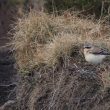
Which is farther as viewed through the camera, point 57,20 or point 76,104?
point 57,20

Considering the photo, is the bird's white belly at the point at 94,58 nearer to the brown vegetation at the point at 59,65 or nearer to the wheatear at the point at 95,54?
the wheatear at the point at 95,54

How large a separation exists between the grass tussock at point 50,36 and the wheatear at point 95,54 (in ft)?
2.04

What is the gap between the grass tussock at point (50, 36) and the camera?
9352 millimetres

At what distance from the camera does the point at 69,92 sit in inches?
334

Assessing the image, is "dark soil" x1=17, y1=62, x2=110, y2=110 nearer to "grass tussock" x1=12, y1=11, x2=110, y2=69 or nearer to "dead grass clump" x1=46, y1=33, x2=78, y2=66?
"dead grass clump" x1=46, y1=33, x2=78, y2=66

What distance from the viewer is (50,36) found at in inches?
399

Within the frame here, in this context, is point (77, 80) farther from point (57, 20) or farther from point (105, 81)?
point (57, 20)

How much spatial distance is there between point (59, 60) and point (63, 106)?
41.9 inches

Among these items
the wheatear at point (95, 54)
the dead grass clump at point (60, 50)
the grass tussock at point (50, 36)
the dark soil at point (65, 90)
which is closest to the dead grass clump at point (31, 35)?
the grass tussock at point (50, 36)

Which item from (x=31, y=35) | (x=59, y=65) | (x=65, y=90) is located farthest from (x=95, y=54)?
(x=31, y=35)

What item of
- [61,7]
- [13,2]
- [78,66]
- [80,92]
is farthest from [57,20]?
[13,2]

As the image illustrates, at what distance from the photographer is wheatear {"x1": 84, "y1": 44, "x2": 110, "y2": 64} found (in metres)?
8.55

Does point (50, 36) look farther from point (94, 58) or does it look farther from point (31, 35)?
point (94, 58)

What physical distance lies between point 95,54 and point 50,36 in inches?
67.5
